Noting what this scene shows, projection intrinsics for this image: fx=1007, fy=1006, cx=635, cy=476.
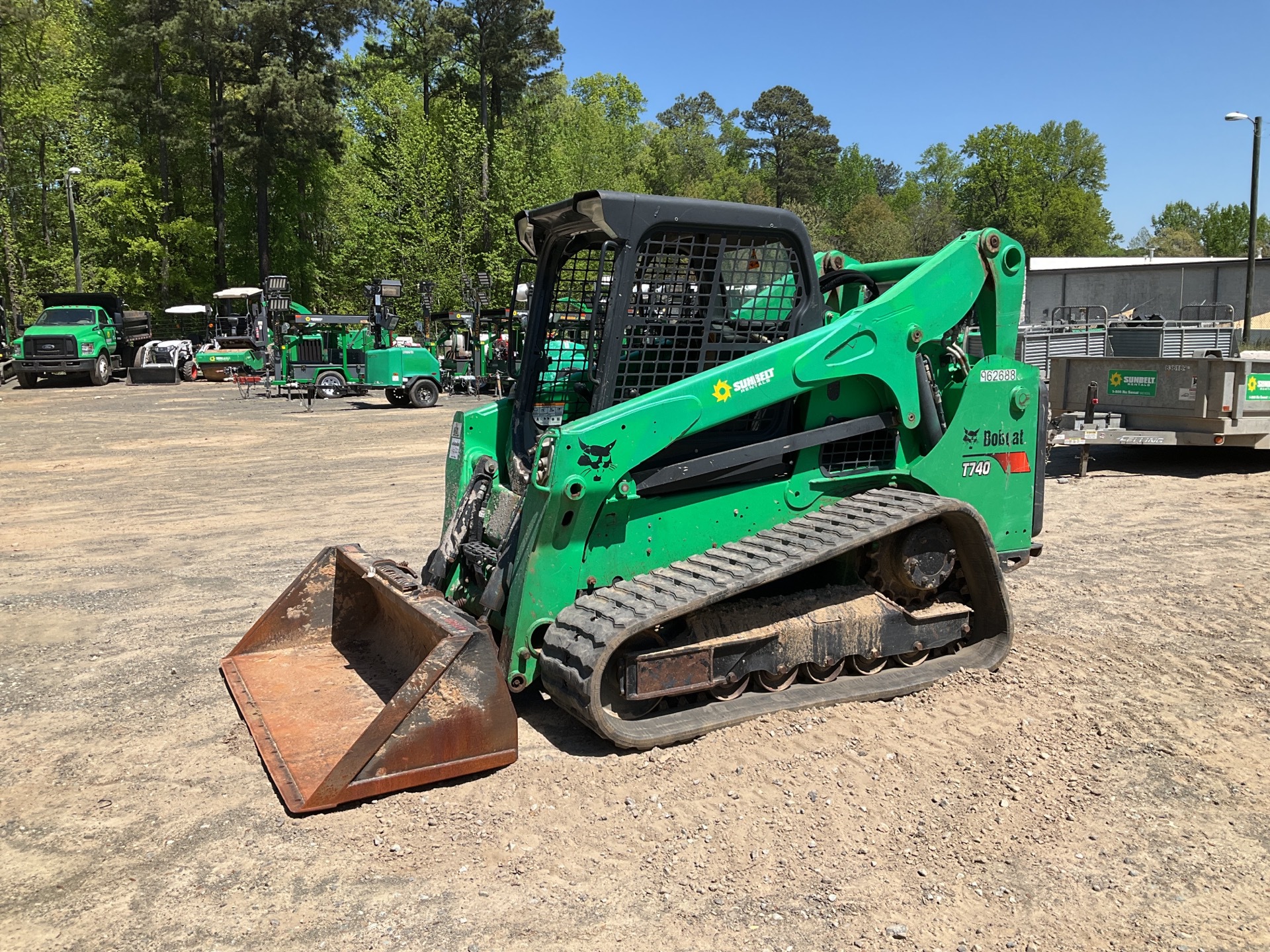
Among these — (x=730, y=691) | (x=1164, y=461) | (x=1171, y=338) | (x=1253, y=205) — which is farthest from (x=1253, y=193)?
(x=730, y=691)

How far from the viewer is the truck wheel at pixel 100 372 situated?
29.0m

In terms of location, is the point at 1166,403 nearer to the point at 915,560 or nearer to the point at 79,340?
the point at 915,560

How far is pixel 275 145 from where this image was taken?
1532 inches

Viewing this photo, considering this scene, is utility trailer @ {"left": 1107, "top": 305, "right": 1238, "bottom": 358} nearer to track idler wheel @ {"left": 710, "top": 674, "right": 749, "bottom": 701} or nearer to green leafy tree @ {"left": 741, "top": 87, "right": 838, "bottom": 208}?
track idler wheel @ {"left": 710, "top": 674, "right": 749, "bottom": 701}

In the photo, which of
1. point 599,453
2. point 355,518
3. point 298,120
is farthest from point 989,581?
point 298,120

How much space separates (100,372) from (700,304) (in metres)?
29.2

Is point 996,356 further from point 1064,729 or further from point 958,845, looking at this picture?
point 958,845

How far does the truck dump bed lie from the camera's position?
1124cm

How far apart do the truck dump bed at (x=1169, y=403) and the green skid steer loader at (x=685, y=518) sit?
22.1 ft

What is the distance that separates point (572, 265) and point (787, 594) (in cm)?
210

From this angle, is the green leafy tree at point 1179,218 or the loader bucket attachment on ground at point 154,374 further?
the green leafy tree at point 1179,218

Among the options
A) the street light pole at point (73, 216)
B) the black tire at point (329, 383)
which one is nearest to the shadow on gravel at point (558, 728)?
the black tire at point (329, 383)

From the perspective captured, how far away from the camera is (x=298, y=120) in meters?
37.2

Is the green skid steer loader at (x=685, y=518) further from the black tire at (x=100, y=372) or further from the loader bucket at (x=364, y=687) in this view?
the black tire at (x=100, y=372)
